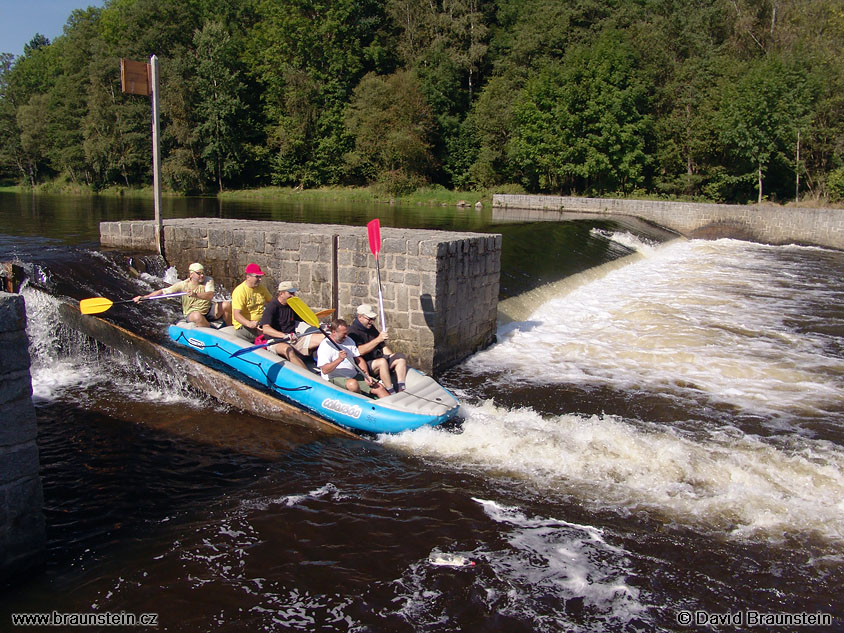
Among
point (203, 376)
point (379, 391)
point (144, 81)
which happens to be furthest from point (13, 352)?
point (144, 81)

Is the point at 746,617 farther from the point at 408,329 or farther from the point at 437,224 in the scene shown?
the point at 437,224

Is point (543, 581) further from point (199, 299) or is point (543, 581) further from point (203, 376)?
point (199, 299)

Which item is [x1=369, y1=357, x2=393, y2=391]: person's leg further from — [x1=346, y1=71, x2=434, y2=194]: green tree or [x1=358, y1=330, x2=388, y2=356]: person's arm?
[x1=346, y1=71, x2=434, y2=194]: green tree

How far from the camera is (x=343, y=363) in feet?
23.3

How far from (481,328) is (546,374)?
145 centimetres

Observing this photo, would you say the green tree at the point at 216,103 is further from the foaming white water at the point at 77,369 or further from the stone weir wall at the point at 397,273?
the foaming white water at the point at 77,369

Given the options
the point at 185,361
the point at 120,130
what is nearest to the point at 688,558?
the point at 185,361

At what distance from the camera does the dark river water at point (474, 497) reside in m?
3.97

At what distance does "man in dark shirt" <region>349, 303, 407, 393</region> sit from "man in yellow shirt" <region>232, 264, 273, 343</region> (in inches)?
58.1

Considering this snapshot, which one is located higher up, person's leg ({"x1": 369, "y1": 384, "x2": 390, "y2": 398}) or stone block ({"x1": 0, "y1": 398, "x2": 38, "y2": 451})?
stone block ({"x1": 0, "y1": 398, "x2": 38, "y2": 451})

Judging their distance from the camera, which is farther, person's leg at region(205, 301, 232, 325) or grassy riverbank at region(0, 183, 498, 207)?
grassy riverbank at region(0, 183, 498, 207)

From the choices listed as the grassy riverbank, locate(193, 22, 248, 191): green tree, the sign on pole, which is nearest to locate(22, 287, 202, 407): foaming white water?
the sign on pole

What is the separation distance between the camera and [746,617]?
3965 millimetres

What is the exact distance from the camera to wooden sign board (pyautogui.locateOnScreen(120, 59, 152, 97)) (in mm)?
10055
